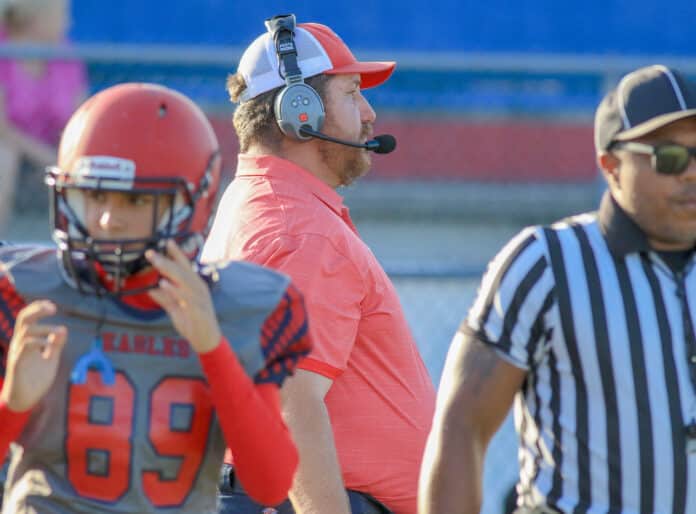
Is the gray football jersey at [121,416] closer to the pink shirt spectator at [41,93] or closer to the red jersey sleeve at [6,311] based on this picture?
the red jersey sleeve at [6,311]

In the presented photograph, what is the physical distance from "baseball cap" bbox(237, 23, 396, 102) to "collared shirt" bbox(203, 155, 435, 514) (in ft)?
0.87

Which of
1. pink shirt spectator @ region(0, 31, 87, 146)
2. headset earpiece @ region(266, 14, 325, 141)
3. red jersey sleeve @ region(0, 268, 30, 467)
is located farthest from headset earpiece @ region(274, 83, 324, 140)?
pink shirt spectator @ region(0, 31, 87, 146)

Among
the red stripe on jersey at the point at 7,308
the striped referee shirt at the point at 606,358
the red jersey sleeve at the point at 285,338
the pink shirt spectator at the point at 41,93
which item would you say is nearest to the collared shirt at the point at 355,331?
the striped referee shirt at the point at 606,358

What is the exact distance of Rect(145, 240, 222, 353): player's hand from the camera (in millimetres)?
2307

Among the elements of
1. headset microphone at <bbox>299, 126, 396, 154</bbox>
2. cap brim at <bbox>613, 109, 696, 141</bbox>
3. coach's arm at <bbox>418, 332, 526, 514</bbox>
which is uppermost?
cap brim at <bbox>613, 109, 696, 141</bbox>

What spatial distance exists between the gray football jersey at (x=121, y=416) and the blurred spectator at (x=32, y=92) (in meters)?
3.09

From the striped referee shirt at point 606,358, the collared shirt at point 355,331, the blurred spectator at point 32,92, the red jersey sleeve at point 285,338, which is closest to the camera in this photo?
the red jersey sleeve at point 285,338

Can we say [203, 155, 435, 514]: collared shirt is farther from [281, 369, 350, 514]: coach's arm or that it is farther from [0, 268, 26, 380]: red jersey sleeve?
[0, 268, 26, 380]: red jersey sleeve

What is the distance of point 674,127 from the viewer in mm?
2795

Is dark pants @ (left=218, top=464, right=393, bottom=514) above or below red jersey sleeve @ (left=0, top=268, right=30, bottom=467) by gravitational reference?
below

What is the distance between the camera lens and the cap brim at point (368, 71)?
3.62 metres

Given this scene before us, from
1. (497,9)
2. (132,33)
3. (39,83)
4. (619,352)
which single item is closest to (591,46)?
(497,9)

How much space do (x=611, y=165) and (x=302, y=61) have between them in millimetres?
994

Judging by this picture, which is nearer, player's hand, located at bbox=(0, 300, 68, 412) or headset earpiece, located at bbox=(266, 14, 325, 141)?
player's hand, located at bbox=(0, 300, 68, 412)
